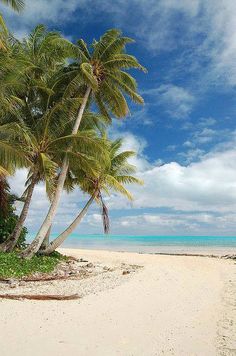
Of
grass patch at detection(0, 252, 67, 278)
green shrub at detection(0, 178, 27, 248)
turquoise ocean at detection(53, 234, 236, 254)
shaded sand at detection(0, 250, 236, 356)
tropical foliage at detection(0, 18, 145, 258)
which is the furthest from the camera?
turquoise ocean at detection(53, 234, 236, 254)

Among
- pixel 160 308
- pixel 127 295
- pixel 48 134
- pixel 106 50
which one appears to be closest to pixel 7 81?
pixel 48 134

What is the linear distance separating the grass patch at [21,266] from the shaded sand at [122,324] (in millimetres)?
2270

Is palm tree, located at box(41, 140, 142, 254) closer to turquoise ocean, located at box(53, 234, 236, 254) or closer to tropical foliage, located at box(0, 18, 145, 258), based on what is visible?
tropical foliage, located at box(0, 18, 145, 258)

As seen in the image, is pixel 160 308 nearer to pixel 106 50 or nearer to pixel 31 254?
pixel 31 254

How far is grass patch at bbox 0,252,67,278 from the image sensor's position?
1288 cm

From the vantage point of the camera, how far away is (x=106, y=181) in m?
21.0

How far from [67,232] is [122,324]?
1319 cm

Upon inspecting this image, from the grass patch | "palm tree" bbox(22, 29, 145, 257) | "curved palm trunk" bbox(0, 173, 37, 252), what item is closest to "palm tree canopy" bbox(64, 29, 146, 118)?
"palm tree" bbox(22, 29, 145, 257)

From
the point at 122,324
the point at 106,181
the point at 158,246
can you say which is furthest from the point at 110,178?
the point at 158,246

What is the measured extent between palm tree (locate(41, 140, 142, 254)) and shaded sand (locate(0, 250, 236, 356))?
366 inches

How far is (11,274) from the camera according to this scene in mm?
12789

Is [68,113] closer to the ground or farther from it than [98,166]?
farther from it

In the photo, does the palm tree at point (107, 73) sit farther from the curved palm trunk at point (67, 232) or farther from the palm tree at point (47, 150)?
the curved palm trunk at point (67, 232)

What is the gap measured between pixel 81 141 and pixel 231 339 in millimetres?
11883
